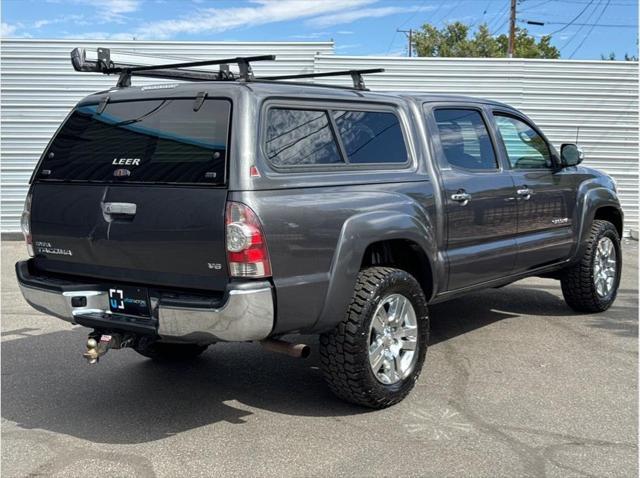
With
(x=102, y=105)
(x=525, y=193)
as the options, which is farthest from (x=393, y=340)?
(x=102, y=105)

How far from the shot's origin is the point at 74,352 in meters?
5.79

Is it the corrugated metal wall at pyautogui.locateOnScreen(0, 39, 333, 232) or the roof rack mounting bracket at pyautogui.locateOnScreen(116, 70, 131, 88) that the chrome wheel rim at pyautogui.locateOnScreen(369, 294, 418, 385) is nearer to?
the roof rack mounting bracket at pyautogui.locateOnScreen(116, 70, 131, 88)

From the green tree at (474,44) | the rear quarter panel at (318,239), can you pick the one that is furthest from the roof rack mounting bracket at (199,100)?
the green tree at (474,44)

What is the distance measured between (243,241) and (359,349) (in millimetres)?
1041

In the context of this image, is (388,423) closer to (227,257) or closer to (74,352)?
(227,257)

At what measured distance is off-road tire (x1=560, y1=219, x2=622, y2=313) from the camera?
6648 millimetres

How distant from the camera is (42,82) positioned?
12469mm

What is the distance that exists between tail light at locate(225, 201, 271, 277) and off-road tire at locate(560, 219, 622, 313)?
4.05 m

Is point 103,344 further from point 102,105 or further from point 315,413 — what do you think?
point 102,105

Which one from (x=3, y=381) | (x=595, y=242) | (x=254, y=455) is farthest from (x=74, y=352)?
(x=595, y=242)

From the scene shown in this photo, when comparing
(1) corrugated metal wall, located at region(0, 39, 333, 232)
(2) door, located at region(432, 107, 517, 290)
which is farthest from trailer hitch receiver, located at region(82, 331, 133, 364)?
(1) corrugated metal wall, located at region(0, 39, 333, 232)

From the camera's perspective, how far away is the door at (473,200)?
16.7ft

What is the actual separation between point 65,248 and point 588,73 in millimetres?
11274

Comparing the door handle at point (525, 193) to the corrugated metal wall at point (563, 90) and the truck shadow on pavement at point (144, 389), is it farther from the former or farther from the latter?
the corrugated metal wall at point (563, 90)
